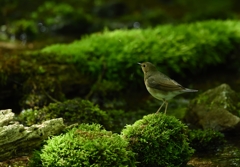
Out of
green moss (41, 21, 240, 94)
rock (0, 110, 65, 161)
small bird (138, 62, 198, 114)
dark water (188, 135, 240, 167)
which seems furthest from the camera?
green moss (41, 21, 240, 94)

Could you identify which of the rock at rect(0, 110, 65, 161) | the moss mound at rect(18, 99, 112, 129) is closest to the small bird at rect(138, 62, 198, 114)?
the moss mound at rect(18, 99, 112, 129)

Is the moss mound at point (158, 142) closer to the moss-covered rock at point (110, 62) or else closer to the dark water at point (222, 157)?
the dark water at point (222, 157)

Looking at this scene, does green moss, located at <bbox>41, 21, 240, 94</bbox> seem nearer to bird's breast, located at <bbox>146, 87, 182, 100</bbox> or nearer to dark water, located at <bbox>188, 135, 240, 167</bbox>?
bird's breast, located at <bbox>146, 87, 182, 100</bbox>

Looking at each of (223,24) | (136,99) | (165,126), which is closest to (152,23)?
(223,24)

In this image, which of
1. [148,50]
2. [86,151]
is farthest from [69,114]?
[148,50]

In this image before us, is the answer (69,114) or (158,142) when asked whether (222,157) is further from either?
(69,114)
